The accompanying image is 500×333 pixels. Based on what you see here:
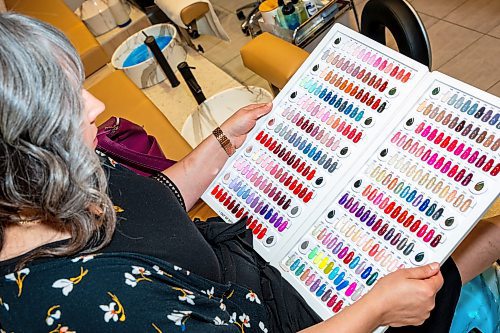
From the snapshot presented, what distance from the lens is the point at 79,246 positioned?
69 centimetres

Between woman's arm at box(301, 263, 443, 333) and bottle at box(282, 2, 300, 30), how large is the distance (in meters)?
1.26

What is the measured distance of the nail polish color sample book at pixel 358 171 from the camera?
825mm

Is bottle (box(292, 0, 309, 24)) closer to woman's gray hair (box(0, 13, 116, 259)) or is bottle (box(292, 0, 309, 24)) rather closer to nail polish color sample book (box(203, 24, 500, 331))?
nail polish color sample book (box(203, 24, 500, 331))

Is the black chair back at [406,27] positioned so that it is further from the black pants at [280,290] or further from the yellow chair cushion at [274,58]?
the black pants at [280,290]

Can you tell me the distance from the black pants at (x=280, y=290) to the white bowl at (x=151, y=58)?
5.42 ft

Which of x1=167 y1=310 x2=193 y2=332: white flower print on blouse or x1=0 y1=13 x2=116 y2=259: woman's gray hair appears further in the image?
x1=167 y1=310 x2=193 y2=332: white flower print on blouse

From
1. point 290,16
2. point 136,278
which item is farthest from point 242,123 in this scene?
point 290,16

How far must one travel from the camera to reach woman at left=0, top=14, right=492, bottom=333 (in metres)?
0.60

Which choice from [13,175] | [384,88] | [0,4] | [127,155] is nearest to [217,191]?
[127,155]

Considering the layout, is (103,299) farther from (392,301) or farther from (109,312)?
(392,301)

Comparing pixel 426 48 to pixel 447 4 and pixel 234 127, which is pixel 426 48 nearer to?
pixel 234 127

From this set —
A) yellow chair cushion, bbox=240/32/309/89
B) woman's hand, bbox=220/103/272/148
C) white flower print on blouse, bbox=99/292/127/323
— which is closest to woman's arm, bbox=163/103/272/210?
woman's hand, bbox=220/103/272/148

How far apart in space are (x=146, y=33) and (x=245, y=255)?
6.52 ft

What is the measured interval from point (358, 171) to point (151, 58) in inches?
69.3
